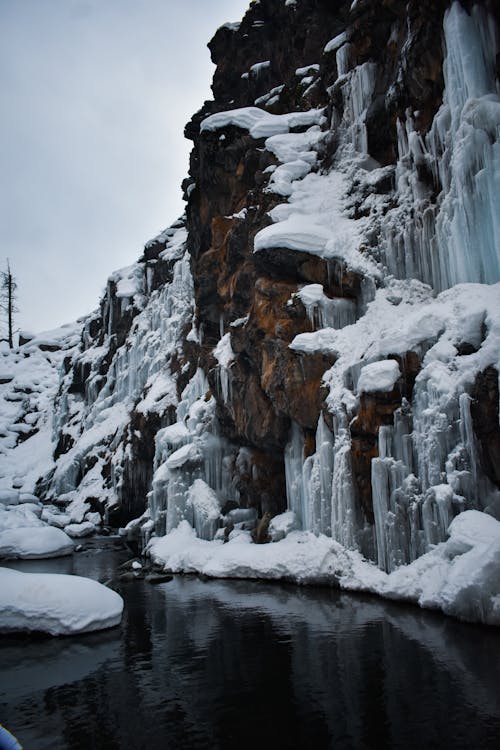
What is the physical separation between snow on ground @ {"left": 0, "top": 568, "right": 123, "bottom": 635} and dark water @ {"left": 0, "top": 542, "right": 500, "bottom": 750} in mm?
382

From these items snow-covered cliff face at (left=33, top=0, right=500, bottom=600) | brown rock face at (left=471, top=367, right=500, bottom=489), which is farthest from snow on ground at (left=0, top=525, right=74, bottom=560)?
brown rock face at (left=471, top=367, right=500, bottom=489)

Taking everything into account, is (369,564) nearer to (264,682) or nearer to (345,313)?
(264,682)

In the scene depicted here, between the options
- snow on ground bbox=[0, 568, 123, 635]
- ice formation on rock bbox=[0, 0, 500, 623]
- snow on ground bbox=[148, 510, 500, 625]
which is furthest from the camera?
ice formation on rock bbox=[0, 0, 500, 623]

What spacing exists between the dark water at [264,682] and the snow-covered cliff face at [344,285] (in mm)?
3378

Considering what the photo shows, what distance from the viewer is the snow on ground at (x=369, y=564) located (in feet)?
38.0

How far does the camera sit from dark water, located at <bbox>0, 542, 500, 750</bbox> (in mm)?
7551

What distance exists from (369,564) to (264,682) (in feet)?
23.6

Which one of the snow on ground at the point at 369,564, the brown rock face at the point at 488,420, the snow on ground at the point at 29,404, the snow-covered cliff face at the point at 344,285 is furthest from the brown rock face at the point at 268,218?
the snow on ground at the point at 29,404

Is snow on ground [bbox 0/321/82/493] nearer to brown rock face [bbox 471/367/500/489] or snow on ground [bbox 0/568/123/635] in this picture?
snow on ground [bbox 0/568/123/635]

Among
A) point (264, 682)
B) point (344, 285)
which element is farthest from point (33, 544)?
point (264, 682)

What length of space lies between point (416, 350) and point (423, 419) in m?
2.22

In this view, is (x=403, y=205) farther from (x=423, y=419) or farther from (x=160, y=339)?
Result: (x=160, y=339)

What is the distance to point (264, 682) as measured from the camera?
9.53 m

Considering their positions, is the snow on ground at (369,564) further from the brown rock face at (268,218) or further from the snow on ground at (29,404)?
the snow on ground at (29,404)
